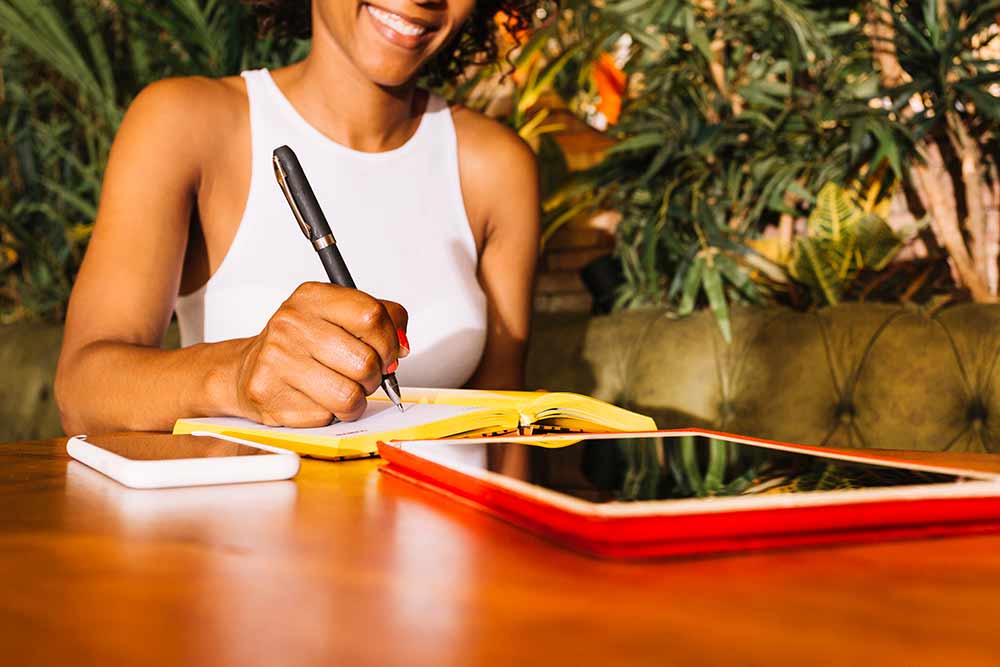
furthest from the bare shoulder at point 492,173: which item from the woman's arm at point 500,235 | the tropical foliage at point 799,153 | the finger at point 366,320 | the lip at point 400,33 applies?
the finger at point 366,320

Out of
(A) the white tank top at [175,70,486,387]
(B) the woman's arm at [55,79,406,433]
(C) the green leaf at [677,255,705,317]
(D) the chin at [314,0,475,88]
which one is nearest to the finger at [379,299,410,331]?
(B) the woman's arm at [55,79,406,433]

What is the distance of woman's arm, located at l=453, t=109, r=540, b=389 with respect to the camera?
144 cm

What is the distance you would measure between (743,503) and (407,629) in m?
0.14

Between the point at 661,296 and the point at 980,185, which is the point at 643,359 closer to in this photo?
the point at 661,296

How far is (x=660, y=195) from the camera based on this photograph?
1.96 meters

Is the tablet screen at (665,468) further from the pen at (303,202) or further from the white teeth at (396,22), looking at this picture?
the white teeth at (396,22)

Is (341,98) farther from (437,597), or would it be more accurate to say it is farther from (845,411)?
(437,597)

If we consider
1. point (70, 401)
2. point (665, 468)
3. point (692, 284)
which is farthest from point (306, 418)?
point (692, 284)

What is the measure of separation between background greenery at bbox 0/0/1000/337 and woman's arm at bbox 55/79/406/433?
0.82 meters

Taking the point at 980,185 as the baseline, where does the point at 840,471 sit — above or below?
below

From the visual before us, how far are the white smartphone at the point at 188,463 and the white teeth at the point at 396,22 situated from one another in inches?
30.9

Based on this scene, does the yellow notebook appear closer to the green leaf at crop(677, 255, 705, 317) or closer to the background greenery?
the background greenery

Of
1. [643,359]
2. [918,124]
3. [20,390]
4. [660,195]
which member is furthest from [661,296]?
[20,390]

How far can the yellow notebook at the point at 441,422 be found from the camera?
58cm
